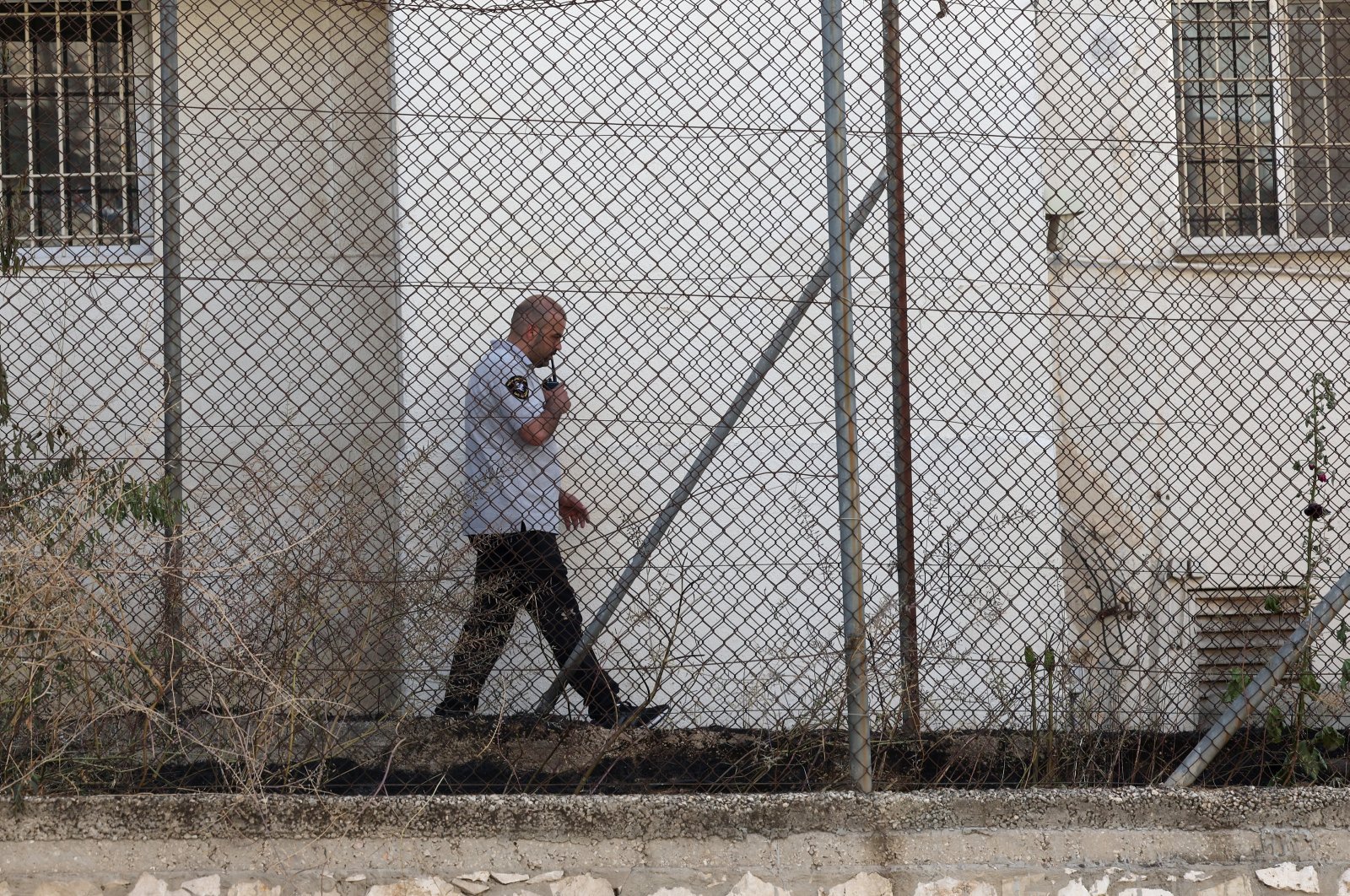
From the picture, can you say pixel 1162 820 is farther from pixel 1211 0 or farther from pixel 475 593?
pixel 1211 0

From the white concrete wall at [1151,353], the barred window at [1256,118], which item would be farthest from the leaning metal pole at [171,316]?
the barred window at [1256,118]

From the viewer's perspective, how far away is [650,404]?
4926 mm

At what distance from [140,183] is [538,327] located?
5.06 feet

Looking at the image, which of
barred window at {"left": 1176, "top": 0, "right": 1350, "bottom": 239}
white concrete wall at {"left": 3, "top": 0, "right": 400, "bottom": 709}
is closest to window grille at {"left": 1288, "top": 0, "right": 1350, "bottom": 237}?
barred window at {"left": 1176, "top": 0, "right": 1350, "bottom": 239}

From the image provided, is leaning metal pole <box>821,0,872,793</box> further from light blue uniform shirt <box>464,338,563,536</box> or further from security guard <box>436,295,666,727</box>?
light blue uniform shirt <box>464,338,563,536</box>

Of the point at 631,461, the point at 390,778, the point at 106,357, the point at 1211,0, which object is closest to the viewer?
the point at 390,778

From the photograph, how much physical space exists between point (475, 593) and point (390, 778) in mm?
560

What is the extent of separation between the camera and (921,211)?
16.8ft

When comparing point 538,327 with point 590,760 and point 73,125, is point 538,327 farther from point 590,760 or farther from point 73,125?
Result: point 73,125

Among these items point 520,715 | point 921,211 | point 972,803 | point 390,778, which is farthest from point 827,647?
point 921,211

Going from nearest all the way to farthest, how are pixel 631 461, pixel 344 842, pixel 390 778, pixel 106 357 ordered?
pixel 344 842
pixel 390 778
pixel 106 357
pixel 631 461

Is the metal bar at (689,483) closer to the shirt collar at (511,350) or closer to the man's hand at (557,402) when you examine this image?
the man's hand at (557,402)

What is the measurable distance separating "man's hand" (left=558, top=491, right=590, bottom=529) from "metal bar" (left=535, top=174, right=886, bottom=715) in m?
0.27

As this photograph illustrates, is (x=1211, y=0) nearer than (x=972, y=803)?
No
